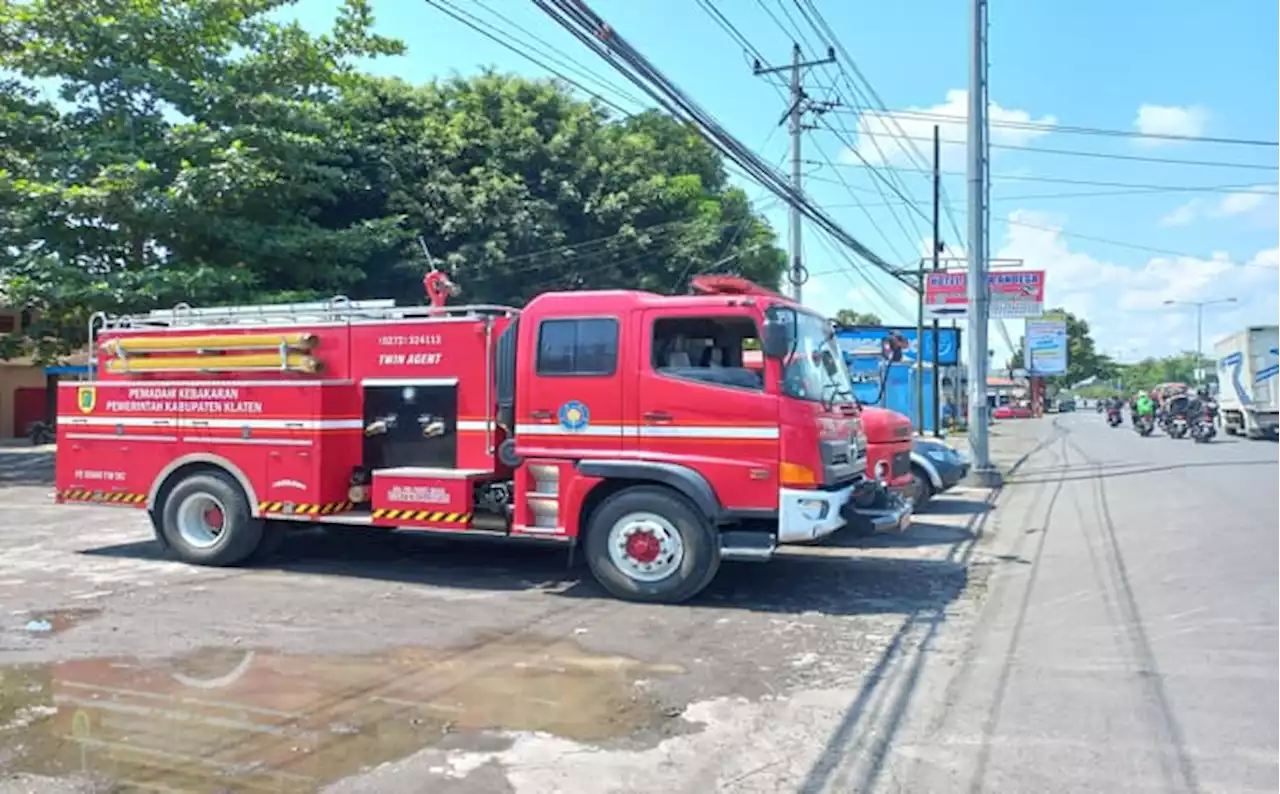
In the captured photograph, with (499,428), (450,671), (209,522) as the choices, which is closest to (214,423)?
(209,522)

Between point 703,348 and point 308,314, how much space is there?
4.26 metres

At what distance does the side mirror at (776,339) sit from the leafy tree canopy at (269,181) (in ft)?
43.2

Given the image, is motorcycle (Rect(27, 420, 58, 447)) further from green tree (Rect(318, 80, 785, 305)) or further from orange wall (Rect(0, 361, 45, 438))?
green tree (Rect(318, 80, 785, 305))

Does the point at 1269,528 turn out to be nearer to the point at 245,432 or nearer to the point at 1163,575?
the point at 1163,575

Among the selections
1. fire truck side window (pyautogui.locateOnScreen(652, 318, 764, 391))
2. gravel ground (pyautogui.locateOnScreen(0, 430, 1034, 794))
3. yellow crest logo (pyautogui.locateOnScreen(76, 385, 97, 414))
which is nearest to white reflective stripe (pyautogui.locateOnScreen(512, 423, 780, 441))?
fire truck side window (pyautogui.locateOnScreen(652, 318, 764, 391))

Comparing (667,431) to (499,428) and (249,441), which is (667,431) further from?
(249,441)

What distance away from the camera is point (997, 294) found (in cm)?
2788

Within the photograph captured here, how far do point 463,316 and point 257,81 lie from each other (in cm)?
1329

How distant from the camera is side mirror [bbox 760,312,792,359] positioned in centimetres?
760

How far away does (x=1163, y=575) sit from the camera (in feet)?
29.7

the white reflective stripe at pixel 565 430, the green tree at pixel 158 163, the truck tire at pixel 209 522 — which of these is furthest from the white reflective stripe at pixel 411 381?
the green tree at pixel 158 163

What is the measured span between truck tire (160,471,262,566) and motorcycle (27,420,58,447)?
2461 cm

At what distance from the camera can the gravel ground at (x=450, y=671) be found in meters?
4.66

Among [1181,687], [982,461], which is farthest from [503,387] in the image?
[982,461]
